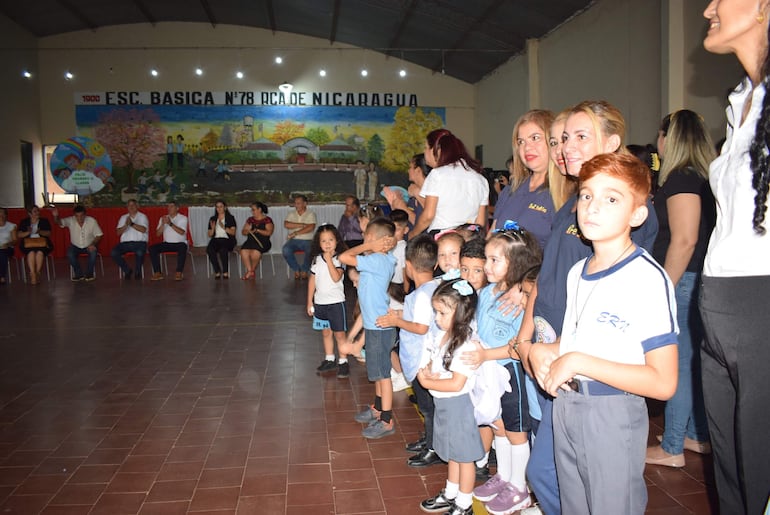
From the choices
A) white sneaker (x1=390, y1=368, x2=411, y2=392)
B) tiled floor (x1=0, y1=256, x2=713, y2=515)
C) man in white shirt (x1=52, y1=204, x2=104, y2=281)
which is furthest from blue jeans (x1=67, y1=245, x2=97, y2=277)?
white sneaker (x1=390, y1=368, x2=411, y2=392)

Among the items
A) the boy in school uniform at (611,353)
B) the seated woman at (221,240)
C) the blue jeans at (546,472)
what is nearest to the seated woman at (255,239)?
the seated woman at (221,240)

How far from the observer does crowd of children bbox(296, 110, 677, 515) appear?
1543 mm

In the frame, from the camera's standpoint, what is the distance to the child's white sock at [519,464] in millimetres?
2621

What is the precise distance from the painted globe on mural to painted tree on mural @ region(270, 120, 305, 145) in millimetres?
4395

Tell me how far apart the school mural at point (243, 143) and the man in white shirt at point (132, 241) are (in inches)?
250

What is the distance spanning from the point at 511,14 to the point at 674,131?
9592 mm

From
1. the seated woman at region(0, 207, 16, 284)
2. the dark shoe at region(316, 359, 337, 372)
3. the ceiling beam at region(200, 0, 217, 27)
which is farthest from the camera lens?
the ceiling beam at region(200, 0, 217, 27)

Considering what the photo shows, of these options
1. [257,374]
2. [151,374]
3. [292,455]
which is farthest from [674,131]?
[151,374]

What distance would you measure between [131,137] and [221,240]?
25.8 feet

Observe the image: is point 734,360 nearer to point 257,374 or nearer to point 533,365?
point 533,365

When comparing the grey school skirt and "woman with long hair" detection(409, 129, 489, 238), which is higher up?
"woman with long hair" detection(409, 129, 489, 238)

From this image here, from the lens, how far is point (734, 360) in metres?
1.38

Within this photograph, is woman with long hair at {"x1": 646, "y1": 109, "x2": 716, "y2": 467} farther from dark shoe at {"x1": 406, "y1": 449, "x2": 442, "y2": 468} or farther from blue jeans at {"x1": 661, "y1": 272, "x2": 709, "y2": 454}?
dark shoe at {"x1": 406, "y1": 449, "x2": 442, "y2": 468}

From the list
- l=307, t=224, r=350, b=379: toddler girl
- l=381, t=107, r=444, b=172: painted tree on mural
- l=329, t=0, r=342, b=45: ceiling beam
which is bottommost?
l=307, t=224, r=350, b=379: toddler girl
